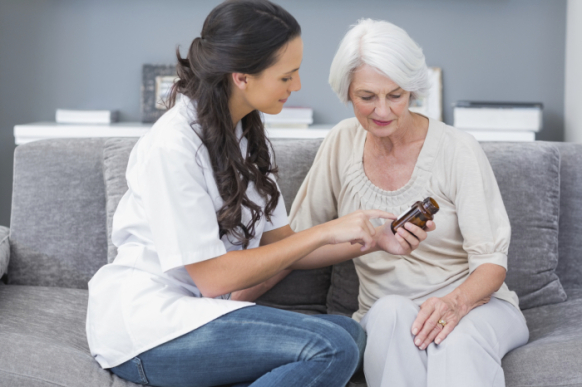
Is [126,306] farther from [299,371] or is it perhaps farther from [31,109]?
[31,109]

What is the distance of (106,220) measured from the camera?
1.88m

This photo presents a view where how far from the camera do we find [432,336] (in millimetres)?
1353

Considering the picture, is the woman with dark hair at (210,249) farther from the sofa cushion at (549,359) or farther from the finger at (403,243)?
the sofa cushion at (549,359)

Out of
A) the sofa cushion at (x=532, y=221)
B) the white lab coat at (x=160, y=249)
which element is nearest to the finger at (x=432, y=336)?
the white lab coat at (x=160, y=249)

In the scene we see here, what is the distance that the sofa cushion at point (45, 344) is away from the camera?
127cm

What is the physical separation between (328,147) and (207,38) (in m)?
0.60

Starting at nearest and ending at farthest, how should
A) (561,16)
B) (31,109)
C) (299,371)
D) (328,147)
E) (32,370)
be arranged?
(299,371)
(32,370)
(328,147)
(561,16)
(31,109)

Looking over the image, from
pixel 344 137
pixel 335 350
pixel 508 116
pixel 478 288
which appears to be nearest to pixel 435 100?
pixel 508 116

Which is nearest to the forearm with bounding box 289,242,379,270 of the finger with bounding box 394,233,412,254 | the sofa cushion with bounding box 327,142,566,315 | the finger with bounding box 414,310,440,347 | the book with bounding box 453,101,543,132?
the finger with bounding box 394,233,412,254

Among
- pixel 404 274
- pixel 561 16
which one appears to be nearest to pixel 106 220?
pixel 404 274

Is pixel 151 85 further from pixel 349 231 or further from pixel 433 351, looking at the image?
pixel 433 351

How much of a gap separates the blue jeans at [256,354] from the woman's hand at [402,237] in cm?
29

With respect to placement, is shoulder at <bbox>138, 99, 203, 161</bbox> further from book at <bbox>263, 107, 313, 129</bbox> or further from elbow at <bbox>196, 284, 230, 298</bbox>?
book at <bbox>263, 107, 313, 129</bbox>

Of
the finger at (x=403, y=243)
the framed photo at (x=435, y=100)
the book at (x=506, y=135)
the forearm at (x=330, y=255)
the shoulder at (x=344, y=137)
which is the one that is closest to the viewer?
the finger at (x=403, y=243)
